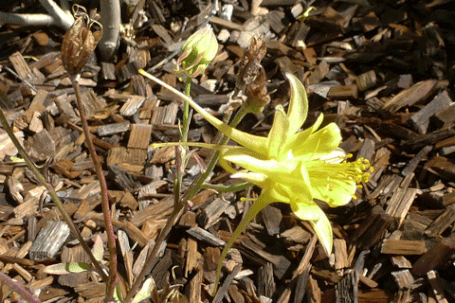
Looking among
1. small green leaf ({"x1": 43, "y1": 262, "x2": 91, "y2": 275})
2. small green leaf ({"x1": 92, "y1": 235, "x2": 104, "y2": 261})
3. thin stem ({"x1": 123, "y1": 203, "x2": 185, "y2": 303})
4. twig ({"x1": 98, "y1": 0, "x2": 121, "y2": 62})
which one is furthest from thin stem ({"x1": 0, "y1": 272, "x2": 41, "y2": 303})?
twig ({"x1": 98, "y1": 0, "x2": 121, "y2": 62})

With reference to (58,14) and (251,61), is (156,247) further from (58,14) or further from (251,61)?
Result: (58,14)

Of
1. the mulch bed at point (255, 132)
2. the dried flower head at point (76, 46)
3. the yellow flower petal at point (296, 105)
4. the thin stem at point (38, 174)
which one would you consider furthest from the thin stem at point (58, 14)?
the yellow flower petal at point (296, 105)

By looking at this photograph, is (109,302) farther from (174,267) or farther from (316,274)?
(316,274)

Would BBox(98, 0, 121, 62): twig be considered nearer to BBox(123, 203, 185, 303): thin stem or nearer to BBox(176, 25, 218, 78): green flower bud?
Answer: BBox(176, 25, 218, 78): green flower bud

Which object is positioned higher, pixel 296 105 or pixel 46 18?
pixel 296 105

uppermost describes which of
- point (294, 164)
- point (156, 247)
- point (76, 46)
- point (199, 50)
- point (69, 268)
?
point (76, 46)

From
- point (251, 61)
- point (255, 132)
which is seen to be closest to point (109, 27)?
point (255, 132)
